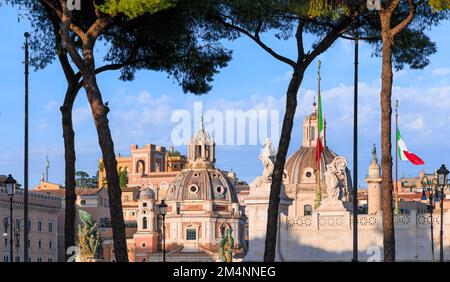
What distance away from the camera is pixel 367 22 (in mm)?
24297

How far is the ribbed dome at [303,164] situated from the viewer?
115 m

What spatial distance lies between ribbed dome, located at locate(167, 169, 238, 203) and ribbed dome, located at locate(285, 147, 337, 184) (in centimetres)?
1986

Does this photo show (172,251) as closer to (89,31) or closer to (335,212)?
(335,212)

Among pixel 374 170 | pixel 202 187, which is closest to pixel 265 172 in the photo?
pixel 374 170

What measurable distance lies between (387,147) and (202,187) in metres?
118

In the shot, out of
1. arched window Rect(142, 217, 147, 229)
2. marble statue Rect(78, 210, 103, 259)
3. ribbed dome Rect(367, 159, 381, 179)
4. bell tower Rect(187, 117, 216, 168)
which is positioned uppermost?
bell tower Rect(187, 117, 216, 168)

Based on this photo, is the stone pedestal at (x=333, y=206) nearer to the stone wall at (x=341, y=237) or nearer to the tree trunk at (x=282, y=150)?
the stone wall at (x=341, y=237)

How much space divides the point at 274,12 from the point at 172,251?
10619 cm

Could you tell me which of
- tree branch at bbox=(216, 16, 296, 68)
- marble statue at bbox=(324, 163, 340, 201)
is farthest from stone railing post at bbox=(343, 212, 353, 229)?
tree branch at bbox=(216, 16, 296, 68)

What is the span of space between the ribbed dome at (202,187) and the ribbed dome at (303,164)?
1986 cm

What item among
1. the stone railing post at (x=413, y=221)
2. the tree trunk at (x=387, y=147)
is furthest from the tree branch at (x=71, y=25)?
the stone railing post at (x=413, y=221)

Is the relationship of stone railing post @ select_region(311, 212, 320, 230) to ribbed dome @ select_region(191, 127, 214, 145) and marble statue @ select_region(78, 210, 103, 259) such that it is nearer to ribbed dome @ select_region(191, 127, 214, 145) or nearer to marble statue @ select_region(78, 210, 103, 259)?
marble statue @ select_region(78, 210, 103, 259)

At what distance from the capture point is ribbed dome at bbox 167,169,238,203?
453ft
